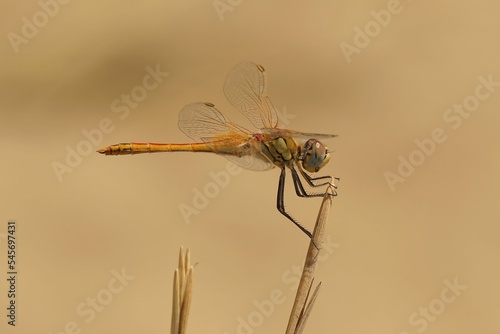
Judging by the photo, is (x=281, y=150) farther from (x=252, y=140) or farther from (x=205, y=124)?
(x=205, y=124)

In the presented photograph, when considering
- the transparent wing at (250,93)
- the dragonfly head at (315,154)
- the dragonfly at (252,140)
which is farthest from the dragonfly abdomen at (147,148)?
the dragonfly head at (315,154)

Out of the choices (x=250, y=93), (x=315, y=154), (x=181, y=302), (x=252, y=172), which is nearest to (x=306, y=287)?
(x=181, y=302)

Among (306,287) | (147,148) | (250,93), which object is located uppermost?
(250,93)

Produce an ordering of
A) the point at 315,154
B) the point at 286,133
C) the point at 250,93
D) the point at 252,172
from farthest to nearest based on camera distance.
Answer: the point at 252,172 → the point at 250,93 → the point at 286,133 → the point at 315,154

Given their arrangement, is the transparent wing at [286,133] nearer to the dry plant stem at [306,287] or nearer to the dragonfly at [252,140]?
the dragonfly at [252,140]

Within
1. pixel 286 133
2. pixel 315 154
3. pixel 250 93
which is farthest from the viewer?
pixel 250 93

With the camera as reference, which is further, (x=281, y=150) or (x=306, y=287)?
(x=281, y=150)

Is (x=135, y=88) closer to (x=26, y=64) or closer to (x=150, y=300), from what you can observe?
(x=26, y=64)
